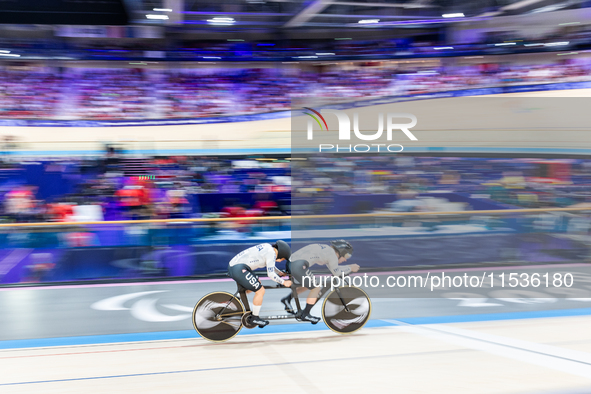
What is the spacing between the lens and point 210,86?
15.3 meters

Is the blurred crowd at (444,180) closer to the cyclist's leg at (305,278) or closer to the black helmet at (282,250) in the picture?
the cyclist's leg at (305,278)

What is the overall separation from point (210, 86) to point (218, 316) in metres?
12.2

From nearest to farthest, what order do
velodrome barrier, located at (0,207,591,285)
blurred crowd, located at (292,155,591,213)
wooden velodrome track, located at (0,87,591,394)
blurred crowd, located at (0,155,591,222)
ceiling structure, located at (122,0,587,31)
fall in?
wooden velodrome track, located at (0,87,591,394) → velodrome barrier, located at (0,207,591,285) → blurred crowd, located at (292,155,591,213) → blurred crowd, located at (0,155,591,222) → ceiling structure, located at (122,0,587,31)

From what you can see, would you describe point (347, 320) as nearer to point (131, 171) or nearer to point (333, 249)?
point (333, 249)

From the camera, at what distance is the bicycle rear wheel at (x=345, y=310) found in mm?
4480

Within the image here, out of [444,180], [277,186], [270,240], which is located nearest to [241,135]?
[277,186]

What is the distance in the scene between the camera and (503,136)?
1362cm

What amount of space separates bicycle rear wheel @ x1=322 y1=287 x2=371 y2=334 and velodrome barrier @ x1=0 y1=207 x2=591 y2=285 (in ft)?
7.07

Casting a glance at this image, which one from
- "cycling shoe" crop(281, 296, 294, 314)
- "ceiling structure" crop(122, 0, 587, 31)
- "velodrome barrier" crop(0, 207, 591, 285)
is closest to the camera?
"cycling shoe" crop(281, 296, 294, 314)

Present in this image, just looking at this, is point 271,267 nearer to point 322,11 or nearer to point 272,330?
point 272,330

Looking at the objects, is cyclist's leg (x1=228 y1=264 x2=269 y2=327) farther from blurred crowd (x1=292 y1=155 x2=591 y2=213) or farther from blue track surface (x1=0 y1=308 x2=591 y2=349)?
blurred crowd (x1=292 y1=155 x2=591 y2=213)

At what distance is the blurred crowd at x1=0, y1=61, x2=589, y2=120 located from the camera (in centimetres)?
1395

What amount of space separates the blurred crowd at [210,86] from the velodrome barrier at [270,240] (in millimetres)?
8795

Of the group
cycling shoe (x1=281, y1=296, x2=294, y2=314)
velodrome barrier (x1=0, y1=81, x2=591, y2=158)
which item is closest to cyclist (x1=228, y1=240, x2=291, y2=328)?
cycling shoe (x1=281, y1=296, x2=294, y2=314)
